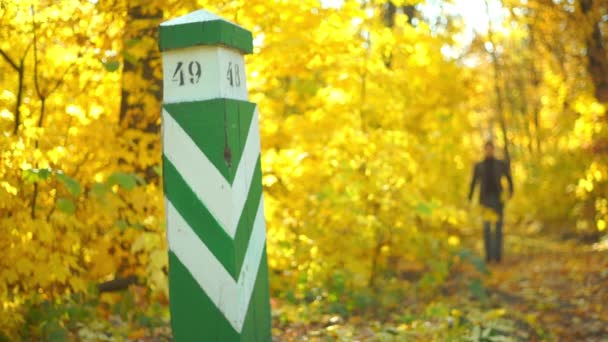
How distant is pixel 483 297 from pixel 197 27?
6.75 m

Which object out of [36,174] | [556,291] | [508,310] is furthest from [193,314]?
[556,291]

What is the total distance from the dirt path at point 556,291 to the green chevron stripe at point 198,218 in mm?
4752

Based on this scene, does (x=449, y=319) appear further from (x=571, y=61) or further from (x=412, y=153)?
(x=571, y=61)

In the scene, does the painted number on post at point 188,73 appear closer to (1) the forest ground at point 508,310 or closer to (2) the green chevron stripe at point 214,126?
(2) the green chevron stripe at point 214,126

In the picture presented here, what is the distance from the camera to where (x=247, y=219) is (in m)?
3.01

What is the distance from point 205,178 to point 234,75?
413 millimetres

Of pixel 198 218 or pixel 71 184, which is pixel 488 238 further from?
pixel 198 218

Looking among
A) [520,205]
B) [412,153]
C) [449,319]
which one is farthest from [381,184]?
[520,205]

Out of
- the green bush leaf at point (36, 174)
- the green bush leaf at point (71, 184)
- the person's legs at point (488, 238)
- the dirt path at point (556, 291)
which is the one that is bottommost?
the dirt path at point (556, 291)

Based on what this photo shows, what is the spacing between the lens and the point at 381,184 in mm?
8234

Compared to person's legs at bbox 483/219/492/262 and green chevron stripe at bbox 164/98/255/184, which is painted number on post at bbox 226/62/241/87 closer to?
green chevron stripe at bbox 164/98/255/184

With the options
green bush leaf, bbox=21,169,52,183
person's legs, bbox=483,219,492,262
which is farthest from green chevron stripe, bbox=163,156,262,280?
person's legs, bbox=483,219,492,262

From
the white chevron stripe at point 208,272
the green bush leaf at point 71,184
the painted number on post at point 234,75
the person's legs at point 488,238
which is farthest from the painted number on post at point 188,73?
the person's legs at point 488,238

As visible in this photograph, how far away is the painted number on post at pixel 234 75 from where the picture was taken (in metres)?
2.97
